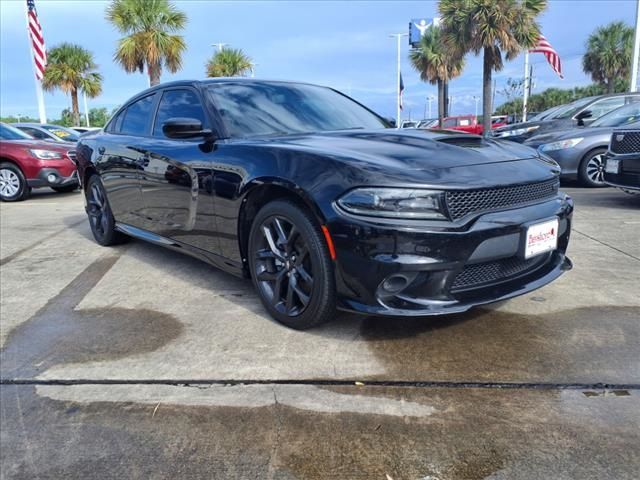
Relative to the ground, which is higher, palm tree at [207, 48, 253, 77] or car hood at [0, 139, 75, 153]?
palm tree at [207, 48, 253, 77]

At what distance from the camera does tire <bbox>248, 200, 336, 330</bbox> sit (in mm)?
2709

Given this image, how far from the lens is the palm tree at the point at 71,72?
102 ft

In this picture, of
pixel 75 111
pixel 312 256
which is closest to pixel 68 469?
pixel 312 256

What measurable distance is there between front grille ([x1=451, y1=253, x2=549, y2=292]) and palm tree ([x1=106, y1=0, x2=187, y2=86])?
20135 mm

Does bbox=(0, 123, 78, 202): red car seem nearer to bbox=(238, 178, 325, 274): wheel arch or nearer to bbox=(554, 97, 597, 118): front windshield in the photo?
bbox=(238, 178, 325, 274): wheel arch

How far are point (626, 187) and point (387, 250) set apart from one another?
5084 mm

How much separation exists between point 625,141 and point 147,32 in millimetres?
18525

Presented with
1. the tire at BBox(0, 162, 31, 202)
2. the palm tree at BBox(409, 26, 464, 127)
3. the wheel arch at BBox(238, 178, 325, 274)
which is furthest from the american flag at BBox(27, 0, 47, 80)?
the palm tree at BBox(409, 26, 464, 127)

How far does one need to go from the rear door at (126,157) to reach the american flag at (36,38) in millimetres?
13819

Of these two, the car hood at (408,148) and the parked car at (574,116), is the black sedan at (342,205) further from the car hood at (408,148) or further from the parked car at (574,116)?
the parked car at (574,116)

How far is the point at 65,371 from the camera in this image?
2.68m

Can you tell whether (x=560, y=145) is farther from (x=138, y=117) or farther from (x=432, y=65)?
(x=432, y=65)

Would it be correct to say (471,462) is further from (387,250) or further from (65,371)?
(65,371)

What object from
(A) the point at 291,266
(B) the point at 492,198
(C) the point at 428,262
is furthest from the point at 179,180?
(B) the point at 492,198
